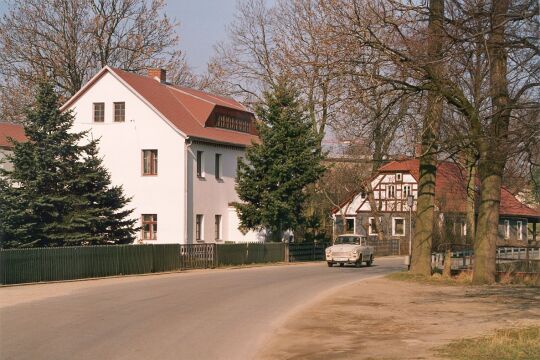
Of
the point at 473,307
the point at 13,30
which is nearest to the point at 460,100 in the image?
the point at 473,307

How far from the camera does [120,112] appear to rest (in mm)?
49625

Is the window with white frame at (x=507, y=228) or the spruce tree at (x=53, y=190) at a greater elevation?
the spruce tree at (x=53, y=190)

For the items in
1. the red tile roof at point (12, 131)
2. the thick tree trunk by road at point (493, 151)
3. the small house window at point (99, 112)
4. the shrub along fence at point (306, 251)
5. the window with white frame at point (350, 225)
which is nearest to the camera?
the thick tree trunk by road at point (493, 151)

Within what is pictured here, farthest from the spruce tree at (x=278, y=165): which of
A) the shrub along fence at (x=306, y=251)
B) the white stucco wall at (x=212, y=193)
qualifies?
the white stucco wall at (x=212, y=193)

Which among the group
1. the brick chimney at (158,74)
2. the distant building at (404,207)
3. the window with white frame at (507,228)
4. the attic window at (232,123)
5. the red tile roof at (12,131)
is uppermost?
the brick chimney at (158,74)

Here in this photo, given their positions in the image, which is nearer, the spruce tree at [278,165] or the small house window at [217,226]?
the spruce tree at [278,165]

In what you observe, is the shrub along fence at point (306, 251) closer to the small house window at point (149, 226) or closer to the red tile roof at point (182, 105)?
the red tile roof at point (182, 105)

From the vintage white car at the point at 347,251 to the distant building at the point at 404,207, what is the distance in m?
20.5

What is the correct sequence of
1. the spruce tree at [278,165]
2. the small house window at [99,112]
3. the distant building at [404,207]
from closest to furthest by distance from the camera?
the spruce tree at [278,165], the small house window at [99,112], the distant building at [404,207]

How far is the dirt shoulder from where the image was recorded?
1309 centimetres

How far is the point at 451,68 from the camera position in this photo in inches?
906

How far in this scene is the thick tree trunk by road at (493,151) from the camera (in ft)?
65.5

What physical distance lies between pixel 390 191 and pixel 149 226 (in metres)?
30.6

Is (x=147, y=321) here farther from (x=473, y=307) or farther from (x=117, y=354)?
(x=473, y=307)
